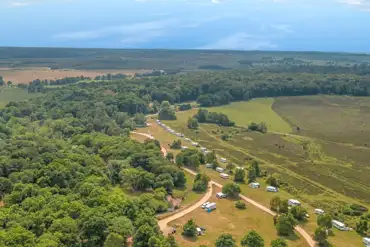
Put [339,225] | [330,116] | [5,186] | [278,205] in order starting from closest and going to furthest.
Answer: [339,225] < [5,186] < [278,205] < [330,116]

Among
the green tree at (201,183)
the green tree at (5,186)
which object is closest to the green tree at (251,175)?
the green tree at (201,183)

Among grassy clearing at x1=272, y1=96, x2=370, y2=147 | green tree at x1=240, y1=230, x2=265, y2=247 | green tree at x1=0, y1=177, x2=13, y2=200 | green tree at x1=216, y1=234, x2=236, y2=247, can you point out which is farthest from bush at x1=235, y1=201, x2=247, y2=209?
grassy clearing at x1=272, y1=96, x2=370, y2=147

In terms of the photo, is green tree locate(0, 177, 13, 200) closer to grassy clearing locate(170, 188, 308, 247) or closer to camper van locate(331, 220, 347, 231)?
grassy clearing locate(170, 188, 308, 247)

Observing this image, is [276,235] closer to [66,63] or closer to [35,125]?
[35,125]

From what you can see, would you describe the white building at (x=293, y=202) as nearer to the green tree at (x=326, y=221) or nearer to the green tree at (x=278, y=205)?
the green tree at (x=278, y=205)

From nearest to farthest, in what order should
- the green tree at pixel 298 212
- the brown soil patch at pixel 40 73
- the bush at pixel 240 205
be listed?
1. the green tree at pixel 298 212
2. the bush at pixel 240 205
3. the brown soil patch at pixel 40 73

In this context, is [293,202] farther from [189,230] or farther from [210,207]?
[189,230]

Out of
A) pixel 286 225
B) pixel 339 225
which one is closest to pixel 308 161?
pixel 339 225

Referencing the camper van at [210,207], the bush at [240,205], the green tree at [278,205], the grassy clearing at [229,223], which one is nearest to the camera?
the grassy clearing at [229,223]
